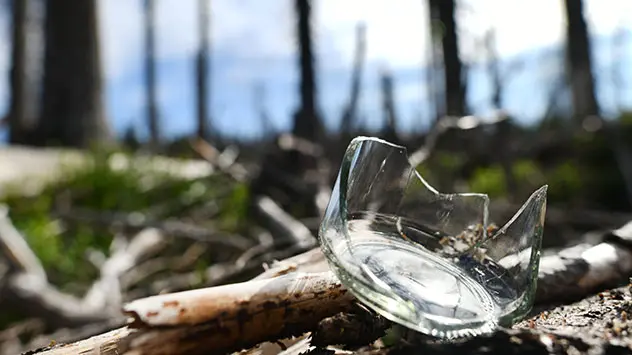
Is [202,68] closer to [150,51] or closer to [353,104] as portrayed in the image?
[150,51]

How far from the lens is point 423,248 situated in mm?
1302

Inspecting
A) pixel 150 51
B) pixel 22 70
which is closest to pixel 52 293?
pixel 22 70

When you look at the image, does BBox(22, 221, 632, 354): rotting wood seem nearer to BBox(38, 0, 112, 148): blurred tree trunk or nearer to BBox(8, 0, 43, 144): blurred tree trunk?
BBox(38, 0, 112, 148): blurred tree trunk

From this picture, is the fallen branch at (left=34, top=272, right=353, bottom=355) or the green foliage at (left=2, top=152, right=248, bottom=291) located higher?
the fallen branch at (left=34, top=272, right=353, bottom=355)

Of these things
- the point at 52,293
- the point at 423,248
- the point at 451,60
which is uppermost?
the point at 451,60

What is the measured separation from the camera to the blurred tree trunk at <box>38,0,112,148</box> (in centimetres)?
1081

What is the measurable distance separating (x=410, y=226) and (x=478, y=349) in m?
0.56

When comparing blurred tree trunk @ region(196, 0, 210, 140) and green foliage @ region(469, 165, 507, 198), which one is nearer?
green foliage @ region(469, 165, 507, 198)

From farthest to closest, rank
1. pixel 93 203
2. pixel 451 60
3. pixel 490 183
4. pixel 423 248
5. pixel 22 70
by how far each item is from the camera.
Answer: pixel 22 70
pixel 451 60
pixel 490 183
pixel 93 203
pixel 423 248

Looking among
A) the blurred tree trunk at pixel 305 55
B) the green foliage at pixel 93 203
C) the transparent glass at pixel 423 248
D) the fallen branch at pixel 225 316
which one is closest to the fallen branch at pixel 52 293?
the green foliage at pixel 93 203

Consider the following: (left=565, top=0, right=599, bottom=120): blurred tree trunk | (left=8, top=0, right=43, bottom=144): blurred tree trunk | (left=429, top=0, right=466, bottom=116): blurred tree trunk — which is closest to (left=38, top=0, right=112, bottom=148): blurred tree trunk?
(left=8, top=0, right=43, bottom=144): blurred tree trunk

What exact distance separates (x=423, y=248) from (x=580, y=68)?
10474 mm

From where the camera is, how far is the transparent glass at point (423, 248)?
0.95 m

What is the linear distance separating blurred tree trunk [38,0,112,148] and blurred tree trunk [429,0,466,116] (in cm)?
670
